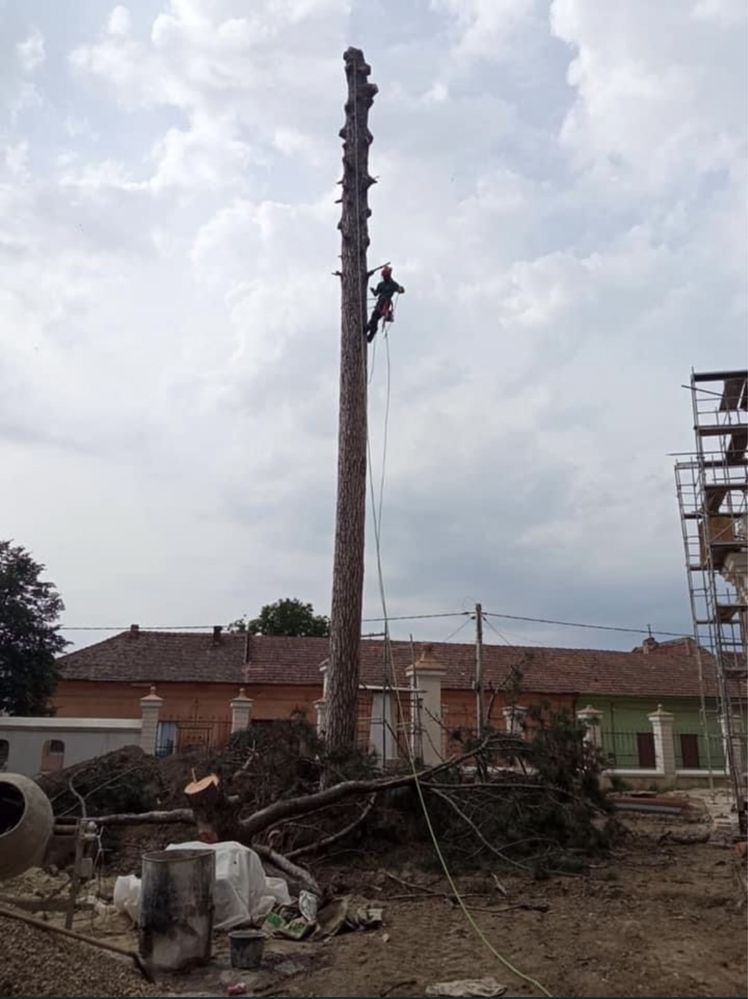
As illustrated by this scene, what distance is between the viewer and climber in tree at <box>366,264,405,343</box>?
11.5 m

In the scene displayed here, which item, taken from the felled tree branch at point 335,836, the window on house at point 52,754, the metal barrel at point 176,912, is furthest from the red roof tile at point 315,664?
the metal barrel at point 176,912

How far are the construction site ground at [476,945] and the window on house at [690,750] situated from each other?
17.6m

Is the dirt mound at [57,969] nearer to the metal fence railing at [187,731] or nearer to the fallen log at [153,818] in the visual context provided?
the fallen log at [153,818]

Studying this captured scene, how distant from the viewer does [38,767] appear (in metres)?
14.8

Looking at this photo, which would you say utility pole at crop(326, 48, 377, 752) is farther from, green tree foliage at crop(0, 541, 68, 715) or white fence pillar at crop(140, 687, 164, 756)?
green tree foliage at crop(0, 541, 68, 715)

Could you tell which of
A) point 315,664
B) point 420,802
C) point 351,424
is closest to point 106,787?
point 420,802

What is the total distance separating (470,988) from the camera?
465 centimetres

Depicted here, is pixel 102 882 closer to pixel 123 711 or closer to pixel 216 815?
pixel 216 815

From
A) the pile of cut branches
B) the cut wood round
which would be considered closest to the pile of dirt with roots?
the pile of cut branches

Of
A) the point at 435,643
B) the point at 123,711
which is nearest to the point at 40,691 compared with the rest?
the point at 123,711

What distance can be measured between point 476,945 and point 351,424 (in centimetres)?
684

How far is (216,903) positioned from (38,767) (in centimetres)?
1005

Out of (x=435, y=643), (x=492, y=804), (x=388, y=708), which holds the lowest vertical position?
(x=492, y=804)

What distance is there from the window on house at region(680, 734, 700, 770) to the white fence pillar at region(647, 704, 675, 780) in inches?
327
